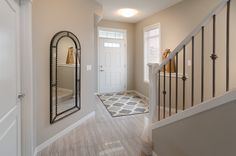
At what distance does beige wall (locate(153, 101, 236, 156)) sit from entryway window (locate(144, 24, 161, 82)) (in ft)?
11.5

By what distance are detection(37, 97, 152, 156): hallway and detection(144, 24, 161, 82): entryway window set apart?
244cm

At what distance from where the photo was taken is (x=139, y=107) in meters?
4.79

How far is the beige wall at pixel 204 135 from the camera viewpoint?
1.18 m

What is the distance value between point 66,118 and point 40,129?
24.6 inches

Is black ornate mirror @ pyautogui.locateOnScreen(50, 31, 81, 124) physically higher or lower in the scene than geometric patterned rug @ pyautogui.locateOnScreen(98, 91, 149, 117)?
higher

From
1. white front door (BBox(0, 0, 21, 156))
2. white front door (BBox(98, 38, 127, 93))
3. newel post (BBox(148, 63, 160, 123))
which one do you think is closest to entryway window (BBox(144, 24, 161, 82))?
white front door (BBox(98, 38, 127, 93))

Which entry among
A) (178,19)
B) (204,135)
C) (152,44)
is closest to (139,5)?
(178,19)

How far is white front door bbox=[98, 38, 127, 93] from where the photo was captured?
631 cm

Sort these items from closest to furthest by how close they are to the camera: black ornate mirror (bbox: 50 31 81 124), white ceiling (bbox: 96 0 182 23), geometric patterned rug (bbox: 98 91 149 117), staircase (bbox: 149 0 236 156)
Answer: staircase (bbox: 149 0 236 156), black ornate mirror (bbox: 50 31 81 124), white ceiling (bbox: 96 0 182 23), geometric patterned rug (bbox: 98 91 149 117)

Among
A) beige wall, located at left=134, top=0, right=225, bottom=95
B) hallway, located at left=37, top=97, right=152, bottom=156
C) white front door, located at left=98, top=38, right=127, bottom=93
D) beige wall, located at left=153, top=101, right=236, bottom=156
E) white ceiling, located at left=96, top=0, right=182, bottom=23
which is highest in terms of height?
white ceiling, located at left=96, top=0, right=182, bottom=23

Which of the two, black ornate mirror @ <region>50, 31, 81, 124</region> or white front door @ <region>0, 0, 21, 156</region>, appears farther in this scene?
black ornate mirror @ <region>50, 31, 81, 124</region>

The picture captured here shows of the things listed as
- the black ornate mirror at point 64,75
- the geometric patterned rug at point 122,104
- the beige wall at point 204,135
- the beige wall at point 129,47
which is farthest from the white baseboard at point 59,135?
the beige wall at point 129,47

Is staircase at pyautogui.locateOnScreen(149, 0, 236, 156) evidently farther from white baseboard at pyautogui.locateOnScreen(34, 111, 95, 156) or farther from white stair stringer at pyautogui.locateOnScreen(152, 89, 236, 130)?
white baseboard at pyautogui.locateOnScreen(34, 111, 95, 156)

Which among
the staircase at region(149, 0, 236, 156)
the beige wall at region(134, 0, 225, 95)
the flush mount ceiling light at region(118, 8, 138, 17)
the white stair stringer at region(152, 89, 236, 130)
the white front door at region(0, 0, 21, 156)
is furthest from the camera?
the flush mount ceiling light at region(118, 8, 138, 17)
